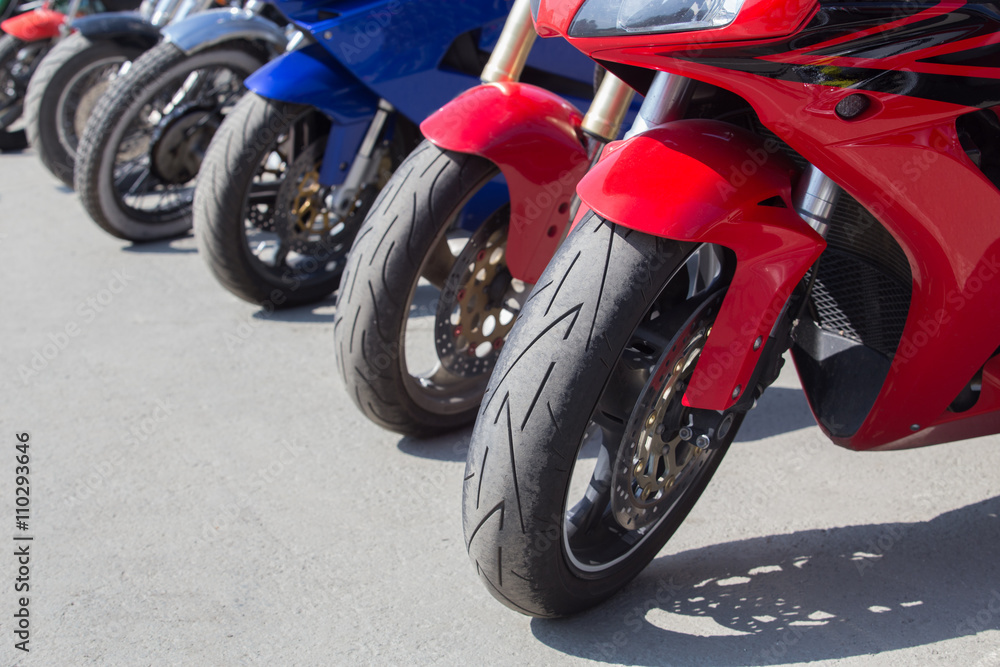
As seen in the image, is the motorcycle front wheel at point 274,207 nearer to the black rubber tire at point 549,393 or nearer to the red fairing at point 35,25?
the black rubber tire at point 549,393

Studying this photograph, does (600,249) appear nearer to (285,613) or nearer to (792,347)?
(792,347)

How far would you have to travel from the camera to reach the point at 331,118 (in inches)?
129

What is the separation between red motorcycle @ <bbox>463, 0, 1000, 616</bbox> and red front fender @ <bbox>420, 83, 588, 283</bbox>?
0.56 metres

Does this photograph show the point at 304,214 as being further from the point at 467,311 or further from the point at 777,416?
the point at 777,416

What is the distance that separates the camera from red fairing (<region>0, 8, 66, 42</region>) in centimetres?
581

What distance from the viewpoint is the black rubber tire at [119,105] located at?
411 centimetres

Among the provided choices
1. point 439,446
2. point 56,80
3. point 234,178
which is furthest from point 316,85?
point 56,80

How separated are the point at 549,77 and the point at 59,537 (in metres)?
2.24

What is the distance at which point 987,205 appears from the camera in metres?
1.58

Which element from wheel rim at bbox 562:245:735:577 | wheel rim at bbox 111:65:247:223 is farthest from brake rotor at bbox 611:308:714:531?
wheel rim at bbox 111:65:247:223

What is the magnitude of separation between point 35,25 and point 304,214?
3.58 m

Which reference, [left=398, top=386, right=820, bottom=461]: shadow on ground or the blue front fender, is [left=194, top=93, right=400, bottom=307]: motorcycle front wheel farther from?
[left=398, top=386, right=820, bottom=461]: shadow on ground

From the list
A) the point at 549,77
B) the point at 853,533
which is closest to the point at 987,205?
the point at 853,533

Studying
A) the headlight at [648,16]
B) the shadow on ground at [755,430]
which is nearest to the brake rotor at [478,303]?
the shadow on ground at [755,430]
